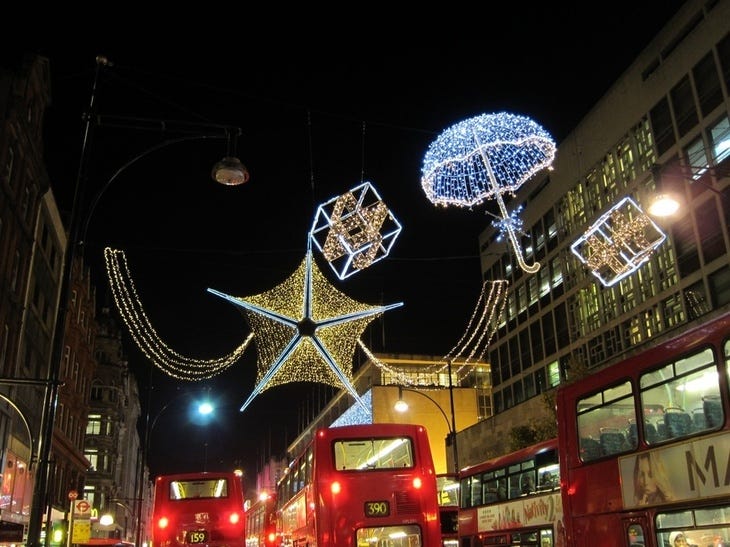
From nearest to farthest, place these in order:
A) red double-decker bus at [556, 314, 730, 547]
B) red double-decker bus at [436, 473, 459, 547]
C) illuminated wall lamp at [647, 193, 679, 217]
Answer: red double-decker bus at [556, 314, 730, 547]
illuminated wall lamp at [647, 193, 679, 217]
red double-decker bus at [436, 473, 459, 547]

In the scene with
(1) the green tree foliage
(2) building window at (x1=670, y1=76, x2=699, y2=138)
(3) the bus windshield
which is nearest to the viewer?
(3) the bus windshield

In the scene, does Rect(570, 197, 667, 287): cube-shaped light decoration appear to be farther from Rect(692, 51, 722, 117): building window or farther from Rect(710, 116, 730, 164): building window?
Rect(692, 51, 722, 117): building window

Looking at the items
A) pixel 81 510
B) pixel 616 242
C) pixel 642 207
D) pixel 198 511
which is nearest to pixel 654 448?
pixel 198 511

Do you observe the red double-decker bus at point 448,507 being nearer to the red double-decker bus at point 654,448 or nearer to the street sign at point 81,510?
the street sign at point 81,510

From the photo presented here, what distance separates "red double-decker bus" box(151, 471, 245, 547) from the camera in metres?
20.3

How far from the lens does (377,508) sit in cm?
1475

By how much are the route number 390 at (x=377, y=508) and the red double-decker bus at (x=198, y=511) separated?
762 centimetres

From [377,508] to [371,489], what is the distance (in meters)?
0.40

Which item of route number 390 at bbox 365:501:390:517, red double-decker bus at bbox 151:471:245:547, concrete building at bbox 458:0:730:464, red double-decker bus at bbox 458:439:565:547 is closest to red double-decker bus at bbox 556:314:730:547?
red double-decker bus at bbox 458:439:565:547

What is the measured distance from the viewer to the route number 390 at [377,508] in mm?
14672

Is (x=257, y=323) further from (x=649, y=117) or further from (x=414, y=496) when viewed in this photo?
(x=649, y=117)

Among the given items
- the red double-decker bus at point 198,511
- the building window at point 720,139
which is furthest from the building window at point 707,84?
the red double-decker bus at point 198,511

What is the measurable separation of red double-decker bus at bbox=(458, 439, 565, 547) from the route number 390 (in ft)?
9.45

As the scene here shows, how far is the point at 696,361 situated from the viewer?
8.79 meters
